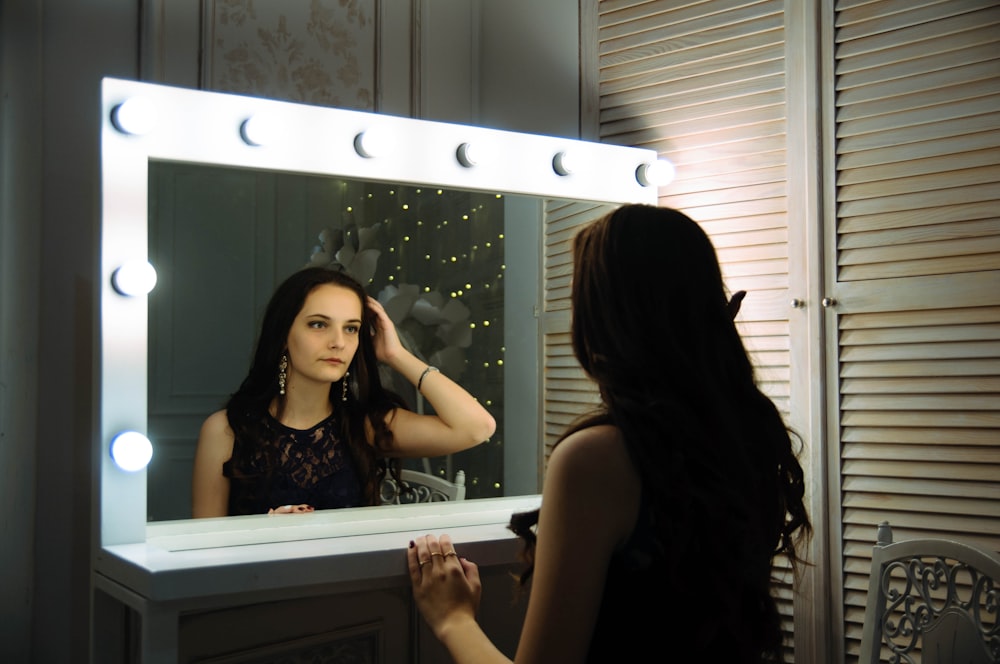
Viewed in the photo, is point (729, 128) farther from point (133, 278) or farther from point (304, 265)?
point (133, 278)

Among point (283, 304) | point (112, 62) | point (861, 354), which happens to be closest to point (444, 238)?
point (283, 304)

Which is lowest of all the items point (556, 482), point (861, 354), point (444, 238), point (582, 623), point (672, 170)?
point (582, 623)

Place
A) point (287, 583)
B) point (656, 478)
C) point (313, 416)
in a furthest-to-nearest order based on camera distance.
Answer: point (313, 416), point (287, 583), point (656, 478)

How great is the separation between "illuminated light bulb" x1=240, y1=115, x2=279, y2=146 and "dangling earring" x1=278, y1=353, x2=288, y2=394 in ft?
1.01

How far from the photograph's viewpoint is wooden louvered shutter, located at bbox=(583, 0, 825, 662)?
164 centimetres

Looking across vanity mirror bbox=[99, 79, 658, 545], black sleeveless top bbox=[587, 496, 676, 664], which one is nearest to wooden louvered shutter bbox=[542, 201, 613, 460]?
vanity mirror bbox=[99, 79, 658, 545]

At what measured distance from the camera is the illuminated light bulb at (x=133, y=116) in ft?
4.00

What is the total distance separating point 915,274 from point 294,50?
1147 millimetres

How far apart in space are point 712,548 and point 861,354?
0.87 meters

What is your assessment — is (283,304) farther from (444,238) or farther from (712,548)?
(712,548)

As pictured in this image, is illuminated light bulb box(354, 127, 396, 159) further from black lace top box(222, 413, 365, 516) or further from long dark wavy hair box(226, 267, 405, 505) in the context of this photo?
black lace top box(222, 413, 365, 516)

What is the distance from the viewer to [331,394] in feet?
4.33

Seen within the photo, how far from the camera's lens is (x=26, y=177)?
1388mm

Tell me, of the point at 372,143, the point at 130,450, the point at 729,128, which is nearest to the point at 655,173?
the point at 729,128
